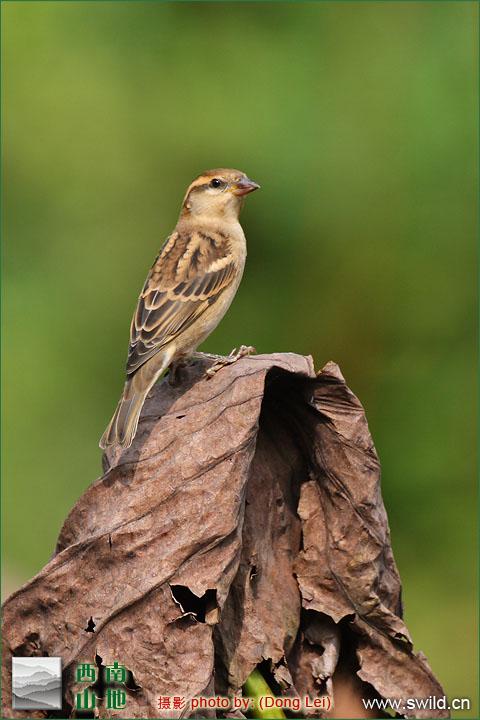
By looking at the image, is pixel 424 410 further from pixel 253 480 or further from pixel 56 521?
pixel 253 480

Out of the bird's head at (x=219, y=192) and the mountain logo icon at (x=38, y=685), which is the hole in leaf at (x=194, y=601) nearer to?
the mountain logo icon at (x=38, y=685)

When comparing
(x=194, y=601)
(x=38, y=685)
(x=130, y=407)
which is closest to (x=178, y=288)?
(x=130, y=407)

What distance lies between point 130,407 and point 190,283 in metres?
1.00

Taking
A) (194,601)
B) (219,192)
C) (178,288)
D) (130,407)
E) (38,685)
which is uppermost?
(219,192)

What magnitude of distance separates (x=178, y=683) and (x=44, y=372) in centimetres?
328

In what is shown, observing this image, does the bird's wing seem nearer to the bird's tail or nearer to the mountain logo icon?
the bird's tail

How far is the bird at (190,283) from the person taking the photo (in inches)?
160

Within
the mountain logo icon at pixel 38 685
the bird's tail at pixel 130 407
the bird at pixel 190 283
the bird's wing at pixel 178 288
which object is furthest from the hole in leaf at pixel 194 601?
the bird's wing at pixel 178 288

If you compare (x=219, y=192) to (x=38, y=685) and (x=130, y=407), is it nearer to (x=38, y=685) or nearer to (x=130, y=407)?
(x=130, y=407)

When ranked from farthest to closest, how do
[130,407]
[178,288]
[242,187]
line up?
[242,187] → [178,288] → [130,407]

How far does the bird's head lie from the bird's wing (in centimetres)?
17

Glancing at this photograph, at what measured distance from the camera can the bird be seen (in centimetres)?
406

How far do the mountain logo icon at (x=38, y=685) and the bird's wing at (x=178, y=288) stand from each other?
1.45 m

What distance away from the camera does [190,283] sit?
4.45m
